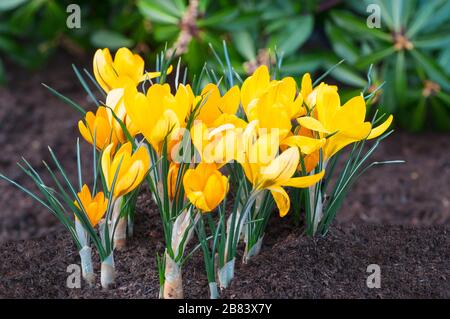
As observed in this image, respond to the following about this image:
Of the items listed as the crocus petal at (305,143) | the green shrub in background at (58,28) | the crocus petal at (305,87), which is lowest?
the crocus petal at (305,143)

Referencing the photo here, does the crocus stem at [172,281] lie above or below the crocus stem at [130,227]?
below

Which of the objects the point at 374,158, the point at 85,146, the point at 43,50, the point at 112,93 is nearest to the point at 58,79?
the point at 43,50

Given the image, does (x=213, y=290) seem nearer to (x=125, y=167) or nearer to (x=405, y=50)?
(x=125, y=167)

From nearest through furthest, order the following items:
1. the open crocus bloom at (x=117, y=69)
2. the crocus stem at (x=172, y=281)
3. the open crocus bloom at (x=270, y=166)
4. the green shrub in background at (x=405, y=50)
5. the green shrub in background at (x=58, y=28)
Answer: the open crocus bloom at (x=270, y=166) < the crocus stem at (x=172, y=281) < the open crocus bloom at (x=117, y=69) < the green shrub in background at (x=405, y=50) < the green shrub in background at (x=58, y=28)

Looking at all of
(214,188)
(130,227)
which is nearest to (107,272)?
(130,227)

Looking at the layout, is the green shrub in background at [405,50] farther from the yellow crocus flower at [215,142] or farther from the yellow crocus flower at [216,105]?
the yellow crocus flower at [215,142]

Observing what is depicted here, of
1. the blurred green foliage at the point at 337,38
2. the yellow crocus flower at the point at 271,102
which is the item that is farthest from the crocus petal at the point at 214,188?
the blurred green foliage at the point at 337,38

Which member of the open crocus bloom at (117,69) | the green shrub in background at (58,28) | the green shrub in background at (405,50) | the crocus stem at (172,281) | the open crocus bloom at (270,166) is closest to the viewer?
the open crocus bloom at (270,166)

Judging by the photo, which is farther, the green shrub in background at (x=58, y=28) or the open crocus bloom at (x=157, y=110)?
the green shrub in background at (x=58, y=28)
